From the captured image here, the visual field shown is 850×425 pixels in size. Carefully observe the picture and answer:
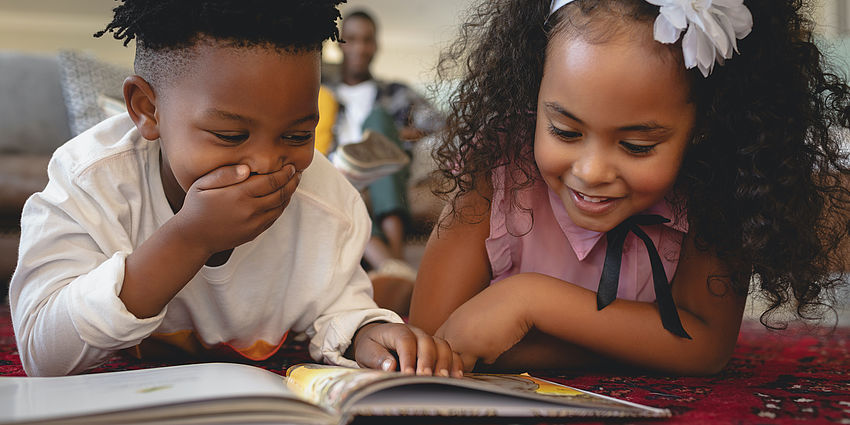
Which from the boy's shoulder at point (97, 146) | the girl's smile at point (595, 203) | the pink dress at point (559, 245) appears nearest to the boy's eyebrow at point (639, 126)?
the girl's smile at point (595, 203)

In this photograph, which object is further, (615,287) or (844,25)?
(844,25)

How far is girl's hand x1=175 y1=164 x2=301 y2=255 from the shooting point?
0.83 m

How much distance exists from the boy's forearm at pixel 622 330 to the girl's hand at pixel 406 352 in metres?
0.16

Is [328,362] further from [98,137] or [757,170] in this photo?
[757,170]

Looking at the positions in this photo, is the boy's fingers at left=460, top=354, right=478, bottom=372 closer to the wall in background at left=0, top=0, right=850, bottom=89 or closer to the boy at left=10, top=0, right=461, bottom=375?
the boy at left=10, top=0, right=461, bottom=375

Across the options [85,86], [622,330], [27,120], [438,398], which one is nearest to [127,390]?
[438,398]

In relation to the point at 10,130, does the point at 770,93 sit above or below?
above

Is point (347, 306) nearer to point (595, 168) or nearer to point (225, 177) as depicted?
Answer: point (225, 177)

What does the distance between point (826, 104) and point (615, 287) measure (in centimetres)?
38

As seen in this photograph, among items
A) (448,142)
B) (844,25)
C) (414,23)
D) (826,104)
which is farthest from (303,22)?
(414,23)

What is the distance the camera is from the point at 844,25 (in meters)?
4.93

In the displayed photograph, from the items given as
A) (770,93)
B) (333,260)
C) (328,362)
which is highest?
(770,93)

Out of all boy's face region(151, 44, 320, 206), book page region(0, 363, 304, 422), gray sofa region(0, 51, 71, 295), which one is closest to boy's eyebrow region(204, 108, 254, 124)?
boy's face region(151, 44, 320, 206)

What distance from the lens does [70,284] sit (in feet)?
2.72
